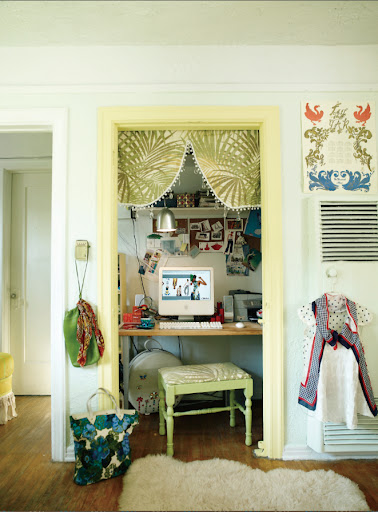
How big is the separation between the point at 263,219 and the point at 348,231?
518 millimetres

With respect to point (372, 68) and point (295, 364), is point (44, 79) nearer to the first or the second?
point (372, 68)

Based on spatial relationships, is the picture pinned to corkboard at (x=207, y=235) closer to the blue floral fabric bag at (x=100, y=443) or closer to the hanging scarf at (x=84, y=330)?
the hanging scarf at (x=84, y=330)

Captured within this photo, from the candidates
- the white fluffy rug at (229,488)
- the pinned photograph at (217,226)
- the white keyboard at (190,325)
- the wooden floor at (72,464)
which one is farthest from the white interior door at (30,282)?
the white fluffy rug at (229,488)

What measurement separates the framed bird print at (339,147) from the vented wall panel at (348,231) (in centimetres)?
12

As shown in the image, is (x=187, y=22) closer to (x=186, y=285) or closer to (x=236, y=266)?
(x=186, y=285)

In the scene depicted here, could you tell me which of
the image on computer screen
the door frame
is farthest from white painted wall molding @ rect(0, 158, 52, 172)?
the image on computer screen

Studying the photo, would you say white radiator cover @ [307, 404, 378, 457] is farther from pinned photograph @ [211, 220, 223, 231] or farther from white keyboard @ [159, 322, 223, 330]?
pinned photograph @ [211, 220, 223, 231]

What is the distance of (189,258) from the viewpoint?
368 cm

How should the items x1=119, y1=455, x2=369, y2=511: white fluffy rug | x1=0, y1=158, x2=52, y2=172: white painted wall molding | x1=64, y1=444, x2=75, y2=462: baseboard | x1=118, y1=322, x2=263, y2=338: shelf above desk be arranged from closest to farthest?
x1=119, y1=455, x2=369, y2=511: white fluffy rug, x1=64, y1=444, x2=75, y2=462: baseboard, x1=118, y1=322, x2=263, y2=338: shelf above desk, x1=0, y1=158, x2=52, y2=172: white painted wall molding

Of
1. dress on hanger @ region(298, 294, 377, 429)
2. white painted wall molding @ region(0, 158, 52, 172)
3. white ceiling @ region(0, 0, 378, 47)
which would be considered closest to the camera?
white ceiling @ region(0, 0, 378, 47)

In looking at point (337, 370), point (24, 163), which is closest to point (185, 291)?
point (337, 370)

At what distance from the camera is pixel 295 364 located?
7.73ft

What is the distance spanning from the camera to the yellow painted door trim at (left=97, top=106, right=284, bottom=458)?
7.63ft

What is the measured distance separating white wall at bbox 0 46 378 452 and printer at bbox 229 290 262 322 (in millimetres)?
1008
